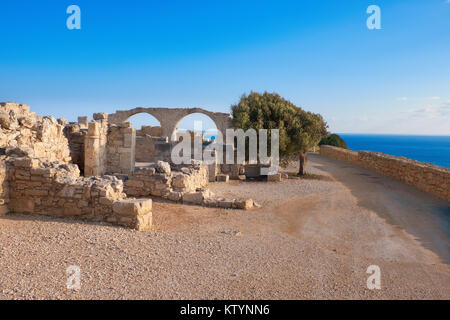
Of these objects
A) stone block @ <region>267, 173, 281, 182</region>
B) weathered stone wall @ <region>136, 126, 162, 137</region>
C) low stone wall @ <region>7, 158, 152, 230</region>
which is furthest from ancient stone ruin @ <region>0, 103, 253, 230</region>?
weathered stone wall @ <region>136, 126, 162, 137</region>

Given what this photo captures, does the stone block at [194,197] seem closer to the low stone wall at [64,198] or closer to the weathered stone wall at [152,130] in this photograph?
the low stone wall at [64,198]

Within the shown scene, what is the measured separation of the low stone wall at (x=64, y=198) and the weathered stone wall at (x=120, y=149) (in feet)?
21.8

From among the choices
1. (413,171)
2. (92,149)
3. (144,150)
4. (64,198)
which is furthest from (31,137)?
(413,171)

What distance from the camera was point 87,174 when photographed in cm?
1154

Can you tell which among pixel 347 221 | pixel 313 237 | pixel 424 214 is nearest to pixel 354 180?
pixel 424 214

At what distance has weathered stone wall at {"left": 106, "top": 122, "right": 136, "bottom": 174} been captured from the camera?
1282 cm

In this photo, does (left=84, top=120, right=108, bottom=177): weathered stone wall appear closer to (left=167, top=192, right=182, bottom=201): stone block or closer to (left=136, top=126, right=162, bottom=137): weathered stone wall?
(left=167, top=192, right=182, bottom=201): stone block

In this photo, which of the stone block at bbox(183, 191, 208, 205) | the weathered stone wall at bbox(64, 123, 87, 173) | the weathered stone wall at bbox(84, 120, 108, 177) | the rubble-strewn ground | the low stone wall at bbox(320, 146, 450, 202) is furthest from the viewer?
the weathered stone wall at bbox(64, 123, 87, 173)

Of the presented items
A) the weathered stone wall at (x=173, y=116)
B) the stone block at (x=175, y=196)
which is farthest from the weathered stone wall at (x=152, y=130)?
the stone block at (x=175, y=196)

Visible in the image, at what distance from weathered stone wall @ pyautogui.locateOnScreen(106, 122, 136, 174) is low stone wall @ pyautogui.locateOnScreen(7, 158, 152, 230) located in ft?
21.8

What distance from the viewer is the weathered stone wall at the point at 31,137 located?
7648 millimetres

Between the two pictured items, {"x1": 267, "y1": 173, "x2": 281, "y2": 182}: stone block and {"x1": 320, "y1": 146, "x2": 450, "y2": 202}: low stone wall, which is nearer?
{"x1": 320, "y1": 146, "x2": 450, "y2": 202}: low stone wall

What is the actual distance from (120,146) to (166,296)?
398 inches

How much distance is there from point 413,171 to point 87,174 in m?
13.2
